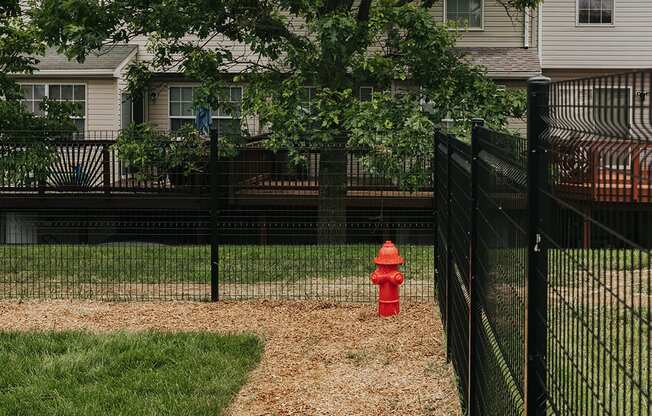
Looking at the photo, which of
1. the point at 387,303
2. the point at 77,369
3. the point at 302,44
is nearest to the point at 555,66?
the point at 302,44

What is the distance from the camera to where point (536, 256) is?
2904mm

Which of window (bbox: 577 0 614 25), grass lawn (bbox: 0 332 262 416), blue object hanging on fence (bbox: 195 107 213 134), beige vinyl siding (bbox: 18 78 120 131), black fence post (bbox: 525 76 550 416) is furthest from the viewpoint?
window (bbox: 577 0 614 25)

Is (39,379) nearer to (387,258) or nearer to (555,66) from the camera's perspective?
(387,258)

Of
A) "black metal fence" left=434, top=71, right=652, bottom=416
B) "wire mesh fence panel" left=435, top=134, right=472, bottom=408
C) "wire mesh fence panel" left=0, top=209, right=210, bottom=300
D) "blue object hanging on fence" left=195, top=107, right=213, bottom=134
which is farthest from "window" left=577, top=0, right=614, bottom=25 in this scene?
"black metal fence" left=434, top=71, right=652, bottom=416

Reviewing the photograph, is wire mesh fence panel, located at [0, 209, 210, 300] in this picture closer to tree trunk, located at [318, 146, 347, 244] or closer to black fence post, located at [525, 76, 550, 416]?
tree trunk, located at [318, 146, 347, 244]

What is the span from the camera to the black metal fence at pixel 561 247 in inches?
70.3

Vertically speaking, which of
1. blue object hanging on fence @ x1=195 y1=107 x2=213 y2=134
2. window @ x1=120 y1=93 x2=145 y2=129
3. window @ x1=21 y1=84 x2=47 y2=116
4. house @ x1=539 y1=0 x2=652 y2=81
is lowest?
blue object hanging on fence @ x1=195 y1=107 x2=213 y2=134

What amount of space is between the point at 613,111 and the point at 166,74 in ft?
70.2

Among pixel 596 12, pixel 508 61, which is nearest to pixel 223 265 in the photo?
pixel 508 61

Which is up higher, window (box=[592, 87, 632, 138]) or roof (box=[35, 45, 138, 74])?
roof (box=[35, 45, 138, 74])

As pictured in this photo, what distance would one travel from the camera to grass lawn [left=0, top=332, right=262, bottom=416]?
20.3 feet

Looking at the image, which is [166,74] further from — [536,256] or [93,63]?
[536,256]

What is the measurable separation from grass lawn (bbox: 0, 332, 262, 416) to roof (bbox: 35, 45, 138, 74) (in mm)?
15066

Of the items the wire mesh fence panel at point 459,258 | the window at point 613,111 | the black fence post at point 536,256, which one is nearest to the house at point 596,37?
the wire mesh fence panel at point 459,258
